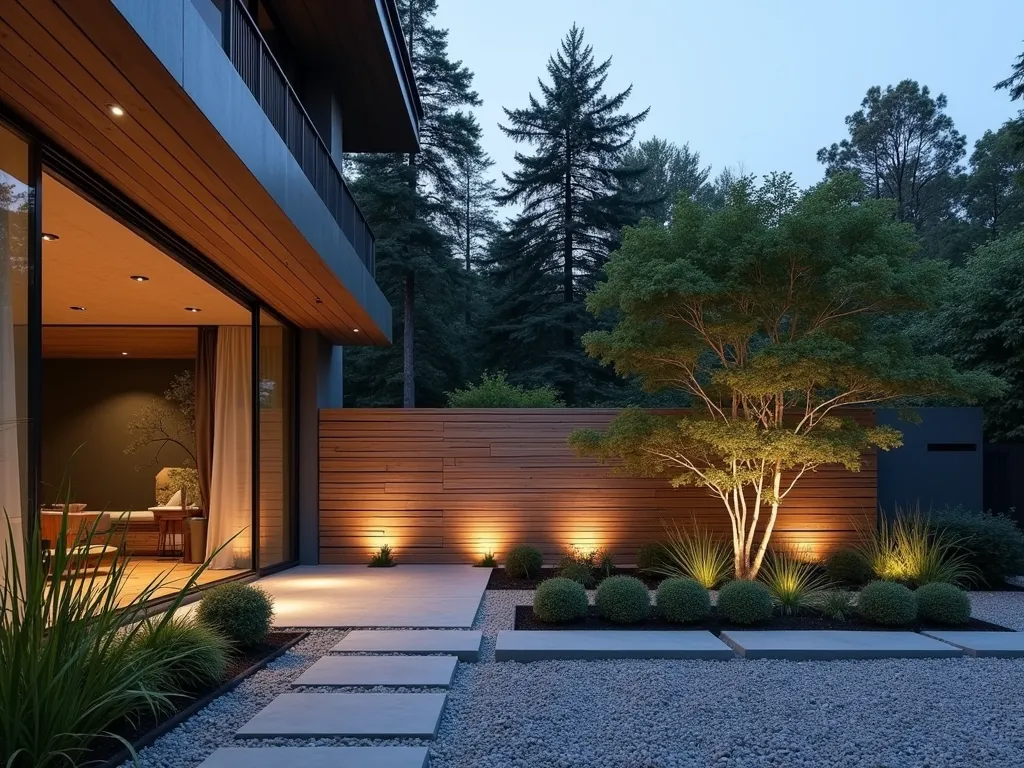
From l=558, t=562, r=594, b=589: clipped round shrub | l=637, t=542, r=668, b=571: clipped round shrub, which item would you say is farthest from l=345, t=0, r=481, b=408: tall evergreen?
l=558, t=562, r=594, b=589: clipped round shrub

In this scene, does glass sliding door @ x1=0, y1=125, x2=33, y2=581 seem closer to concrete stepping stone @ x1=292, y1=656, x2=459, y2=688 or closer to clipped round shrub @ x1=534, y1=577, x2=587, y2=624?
concrete stepping stone @ x1=292, y1=656, x2=459, y2=688

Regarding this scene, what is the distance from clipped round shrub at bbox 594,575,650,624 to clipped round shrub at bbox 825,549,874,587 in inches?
125

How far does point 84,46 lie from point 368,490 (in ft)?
23.6

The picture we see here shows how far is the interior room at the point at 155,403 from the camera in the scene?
6809mm

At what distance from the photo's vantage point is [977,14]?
8750 cm

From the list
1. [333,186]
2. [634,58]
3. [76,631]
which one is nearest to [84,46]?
[76,631]

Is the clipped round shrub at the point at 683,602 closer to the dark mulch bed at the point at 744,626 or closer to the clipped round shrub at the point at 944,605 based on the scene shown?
the dark mulch bed at the point at 744,626

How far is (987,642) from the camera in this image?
5574 millimetres

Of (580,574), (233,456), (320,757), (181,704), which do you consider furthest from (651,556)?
(320,757)

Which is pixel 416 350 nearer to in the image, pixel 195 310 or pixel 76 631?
pixel 195 310

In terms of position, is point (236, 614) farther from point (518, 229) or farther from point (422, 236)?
point (518, 229)

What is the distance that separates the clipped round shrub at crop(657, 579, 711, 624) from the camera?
20.2 feet

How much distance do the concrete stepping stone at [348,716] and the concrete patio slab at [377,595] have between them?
1.99 metres

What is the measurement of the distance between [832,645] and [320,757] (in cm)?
361
